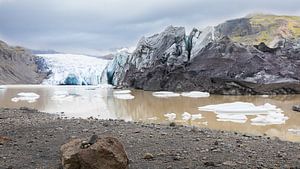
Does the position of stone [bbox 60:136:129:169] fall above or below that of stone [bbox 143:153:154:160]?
above

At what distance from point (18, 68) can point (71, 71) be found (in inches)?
862

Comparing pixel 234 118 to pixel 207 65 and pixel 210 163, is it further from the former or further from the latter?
pixel 207 65

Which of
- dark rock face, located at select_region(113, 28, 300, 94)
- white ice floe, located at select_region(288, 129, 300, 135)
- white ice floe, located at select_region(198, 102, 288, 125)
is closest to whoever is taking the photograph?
white ice floe, located at select_region(288, 129, 300, 135)

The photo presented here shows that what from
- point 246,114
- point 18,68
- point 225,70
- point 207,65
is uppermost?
point 207,65

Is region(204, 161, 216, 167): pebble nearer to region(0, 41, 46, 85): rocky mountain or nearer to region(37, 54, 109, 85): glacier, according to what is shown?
region(37, 54, 109, 85): glacier

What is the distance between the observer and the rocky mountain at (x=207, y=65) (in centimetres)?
3312

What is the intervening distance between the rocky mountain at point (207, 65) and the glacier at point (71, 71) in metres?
7.67

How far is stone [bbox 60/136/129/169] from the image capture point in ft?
13.8

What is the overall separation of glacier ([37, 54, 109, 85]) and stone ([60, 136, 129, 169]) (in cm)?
5134

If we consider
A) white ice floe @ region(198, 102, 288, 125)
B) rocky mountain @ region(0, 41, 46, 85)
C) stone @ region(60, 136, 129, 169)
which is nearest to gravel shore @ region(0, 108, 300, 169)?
stone @ region(60, 136, 129, 169)

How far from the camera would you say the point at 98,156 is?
4211 mm

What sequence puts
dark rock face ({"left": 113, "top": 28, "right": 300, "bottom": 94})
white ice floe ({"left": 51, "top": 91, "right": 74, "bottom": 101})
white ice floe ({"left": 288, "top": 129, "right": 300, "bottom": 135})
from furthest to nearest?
dark rock face ({"left": 113, "top": 28, "right": 300, "bottom": 94}), white ice floe ({"left": 51, "top": 91, "right": 74, "bottom": 101}), white ice floe ({"left": 288, "top": 129, "right": 300, "bottom": 135})

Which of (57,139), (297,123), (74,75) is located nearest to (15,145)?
(57,139)

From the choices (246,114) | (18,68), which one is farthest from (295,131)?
(18,68)
